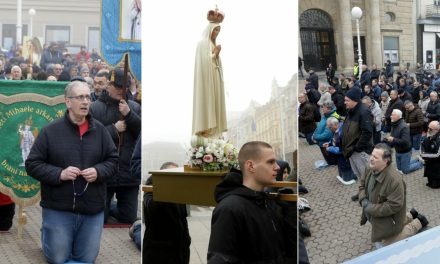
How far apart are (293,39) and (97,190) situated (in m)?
2.46

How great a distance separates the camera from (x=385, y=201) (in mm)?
8039

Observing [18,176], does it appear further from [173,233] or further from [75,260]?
[173,233]

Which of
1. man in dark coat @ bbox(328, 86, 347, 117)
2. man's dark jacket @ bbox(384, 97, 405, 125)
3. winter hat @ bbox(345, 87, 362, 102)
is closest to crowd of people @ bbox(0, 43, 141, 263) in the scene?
winter hat @ bbox(345, 87, 362, 102)

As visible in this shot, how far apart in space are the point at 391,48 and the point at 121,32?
35.8 m

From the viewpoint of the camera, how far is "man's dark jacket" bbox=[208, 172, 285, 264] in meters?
3.64

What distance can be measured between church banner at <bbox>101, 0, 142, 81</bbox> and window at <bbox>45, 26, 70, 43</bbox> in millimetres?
25902

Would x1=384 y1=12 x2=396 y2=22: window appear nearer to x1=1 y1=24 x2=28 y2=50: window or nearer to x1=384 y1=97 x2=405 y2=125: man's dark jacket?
x1=1 y1=24 x2=28 y2=50: window

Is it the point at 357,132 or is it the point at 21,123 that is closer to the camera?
the point at 21,123

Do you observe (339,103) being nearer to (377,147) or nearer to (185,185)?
(377,147)

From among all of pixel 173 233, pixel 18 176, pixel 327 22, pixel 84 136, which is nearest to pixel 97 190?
pixel 84 136

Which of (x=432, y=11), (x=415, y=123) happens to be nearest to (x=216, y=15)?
(x=415, y=123)

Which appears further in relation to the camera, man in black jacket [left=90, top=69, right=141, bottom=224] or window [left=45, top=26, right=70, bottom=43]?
window [left=45, top=26, right=70, bottom=43]

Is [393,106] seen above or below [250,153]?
above

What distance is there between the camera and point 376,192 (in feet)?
26.8
